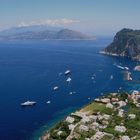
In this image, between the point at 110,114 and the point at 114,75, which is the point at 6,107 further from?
the point at 114,75

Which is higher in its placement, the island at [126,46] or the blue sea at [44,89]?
the island at [126,46]

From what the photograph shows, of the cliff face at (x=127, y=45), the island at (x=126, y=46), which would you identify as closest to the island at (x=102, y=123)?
the cliff face at (x=127, y=45)

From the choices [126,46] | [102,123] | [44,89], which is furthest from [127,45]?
[102,123]

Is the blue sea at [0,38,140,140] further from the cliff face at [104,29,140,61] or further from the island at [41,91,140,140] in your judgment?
the cliff face at [104,29,140,61]

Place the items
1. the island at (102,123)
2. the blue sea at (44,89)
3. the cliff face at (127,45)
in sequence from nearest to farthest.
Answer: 1. the island at (102,123)
2. the blue sea at (44,89)
3. the cliff face at (127,45)

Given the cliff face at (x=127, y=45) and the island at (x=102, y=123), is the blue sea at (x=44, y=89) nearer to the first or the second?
the island at (x=102, y=123)

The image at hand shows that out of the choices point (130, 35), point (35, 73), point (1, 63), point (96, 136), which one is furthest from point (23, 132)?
point (130, 35)
